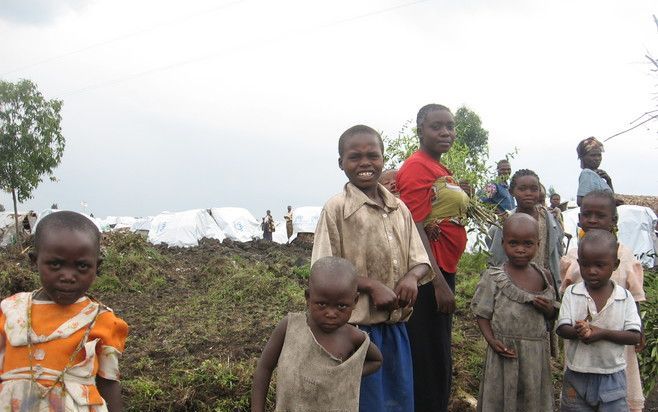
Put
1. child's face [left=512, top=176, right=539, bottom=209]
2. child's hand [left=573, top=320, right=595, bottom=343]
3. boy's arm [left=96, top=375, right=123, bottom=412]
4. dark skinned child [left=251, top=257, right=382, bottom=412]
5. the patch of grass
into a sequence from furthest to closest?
the patch of grass, child's face [left=512, top=176, right=539, bottom=209], child's hand [left=573, top=320, right=595, bottom=343], dark skinned child [left=251, top=257, right=382, bottom=412], boy's arm [left=96, top=375, right=123, bottom=412]

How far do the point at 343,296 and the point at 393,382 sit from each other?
2.21 feet

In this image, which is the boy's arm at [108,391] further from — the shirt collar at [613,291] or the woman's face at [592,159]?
the woman's face at [592,159]

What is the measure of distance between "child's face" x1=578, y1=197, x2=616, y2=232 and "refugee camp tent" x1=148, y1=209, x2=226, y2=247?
1941 cm

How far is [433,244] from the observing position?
320cm

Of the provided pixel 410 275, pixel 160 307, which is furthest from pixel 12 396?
pixel 160 307

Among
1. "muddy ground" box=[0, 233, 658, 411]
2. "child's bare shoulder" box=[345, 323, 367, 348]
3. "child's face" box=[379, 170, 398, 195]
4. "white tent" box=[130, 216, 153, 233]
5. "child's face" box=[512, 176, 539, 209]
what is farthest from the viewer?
"white tent" box=[130, 216, 153, 233]

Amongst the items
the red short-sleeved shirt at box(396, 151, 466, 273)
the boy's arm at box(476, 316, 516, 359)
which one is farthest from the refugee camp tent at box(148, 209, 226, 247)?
the boy's arm at box(476, 316, 516, 359)

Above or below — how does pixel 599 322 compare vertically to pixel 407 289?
A: below

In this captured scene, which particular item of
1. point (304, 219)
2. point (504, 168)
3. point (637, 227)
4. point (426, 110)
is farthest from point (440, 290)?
point (304, 219)

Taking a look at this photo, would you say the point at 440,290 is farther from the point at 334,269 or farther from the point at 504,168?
the point at 504,168

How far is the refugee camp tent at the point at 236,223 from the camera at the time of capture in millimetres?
24281

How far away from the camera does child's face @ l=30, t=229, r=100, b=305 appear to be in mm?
1974

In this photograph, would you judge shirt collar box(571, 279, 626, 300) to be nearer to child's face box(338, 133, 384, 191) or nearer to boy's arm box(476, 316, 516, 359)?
boy's arm box(476, 316, 516, 359)

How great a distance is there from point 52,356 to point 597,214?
9.52 feet
